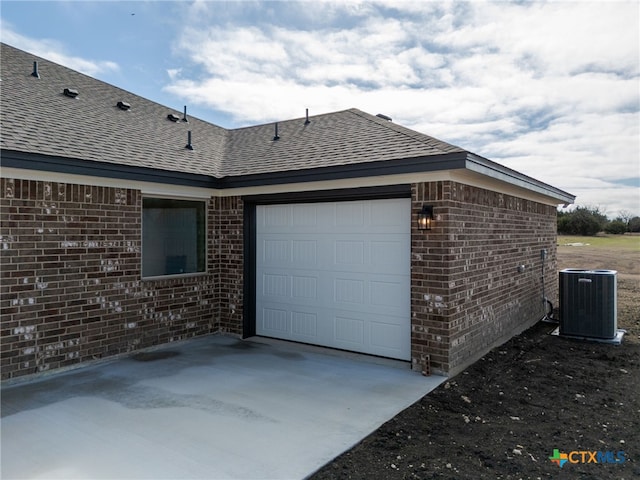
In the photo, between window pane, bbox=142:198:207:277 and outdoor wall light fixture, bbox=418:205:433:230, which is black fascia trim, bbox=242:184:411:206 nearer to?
outdoor wall light fixture, bbox=418:205:433:230

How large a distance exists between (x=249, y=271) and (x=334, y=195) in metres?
2.28

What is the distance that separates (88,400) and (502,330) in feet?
21.1

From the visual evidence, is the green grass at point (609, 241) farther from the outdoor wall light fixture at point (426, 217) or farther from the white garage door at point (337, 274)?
the outdoor wall light fixture at point (426, 217)

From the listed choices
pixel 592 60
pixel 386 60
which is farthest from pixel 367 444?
pixel 592 60

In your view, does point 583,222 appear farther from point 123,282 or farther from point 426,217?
point 123,282

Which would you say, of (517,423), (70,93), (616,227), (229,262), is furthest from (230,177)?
(616,227)

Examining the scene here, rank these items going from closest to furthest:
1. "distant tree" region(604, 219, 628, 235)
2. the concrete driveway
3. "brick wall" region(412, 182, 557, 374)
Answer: the concrete driveway < "brick wall" region(412, 182, 557, 374) < "distant tree" region(604, 219, 628, 235)

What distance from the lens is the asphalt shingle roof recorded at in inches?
233

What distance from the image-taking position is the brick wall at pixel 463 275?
5.62 metres

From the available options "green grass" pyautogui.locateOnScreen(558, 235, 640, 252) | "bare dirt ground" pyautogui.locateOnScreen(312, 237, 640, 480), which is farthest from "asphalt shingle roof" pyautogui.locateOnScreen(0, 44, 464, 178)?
"green grass" pyautogui.locateOnScreen(558, 235, 640, 252)

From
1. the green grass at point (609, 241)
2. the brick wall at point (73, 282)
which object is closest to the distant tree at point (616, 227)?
the green grass at point (609, 241)

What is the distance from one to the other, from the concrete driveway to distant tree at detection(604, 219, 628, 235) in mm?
34684

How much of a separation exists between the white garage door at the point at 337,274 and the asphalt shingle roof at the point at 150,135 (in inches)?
33.6

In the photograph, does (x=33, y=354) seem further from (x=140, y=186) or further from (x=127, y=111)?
(x=127, y=111)
